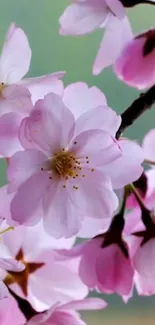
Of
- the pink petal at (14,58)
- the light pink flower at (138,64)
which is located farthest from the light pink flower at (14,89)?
the light pink flower at (138,64)

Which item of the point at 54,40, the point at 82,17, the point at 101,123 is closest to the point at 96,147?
the point at 101,123

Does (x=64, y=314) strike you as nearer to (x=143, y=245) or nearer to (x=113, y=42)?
(x=143, y=245)

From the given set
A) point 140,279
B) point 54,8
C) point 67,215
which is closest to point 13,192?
point 67,215

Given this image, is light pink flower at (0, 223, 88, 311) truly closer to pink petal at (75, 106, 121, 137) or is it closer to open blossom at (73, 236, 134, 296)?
open blossom at (73, 236, 134, 296)

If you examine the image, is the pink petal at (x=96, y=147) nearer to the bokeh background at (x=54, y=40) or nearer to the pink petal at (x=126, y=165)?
the pink petal at (x=126, y=165)

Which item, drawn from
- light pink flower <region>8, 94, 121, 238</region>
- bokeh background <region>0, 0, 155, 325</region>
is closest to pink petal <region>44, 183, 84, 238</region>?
light pink flower <region>8, 94, 121, 238</region>

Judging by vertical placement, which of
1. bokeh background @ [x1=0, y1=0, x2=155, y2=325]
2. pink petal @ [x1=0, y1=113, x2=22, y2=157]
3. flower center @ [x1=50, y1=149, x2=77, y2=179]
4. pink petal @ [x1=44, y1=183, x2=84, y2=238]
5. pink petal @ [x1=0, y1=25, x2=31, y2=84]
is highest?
pink petal @ [x1=0, y1=25, x2=31, y2=84]
